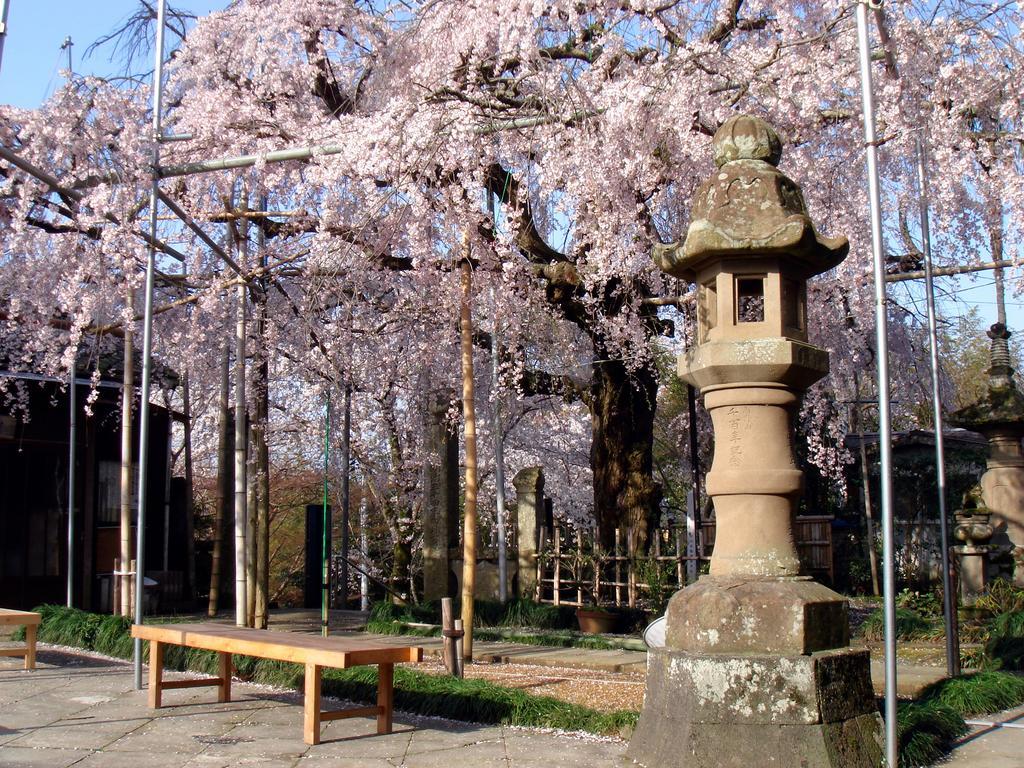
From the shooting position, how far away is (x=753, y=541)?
5125 millimetres

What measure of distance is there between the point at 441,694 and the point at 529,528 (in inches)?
281

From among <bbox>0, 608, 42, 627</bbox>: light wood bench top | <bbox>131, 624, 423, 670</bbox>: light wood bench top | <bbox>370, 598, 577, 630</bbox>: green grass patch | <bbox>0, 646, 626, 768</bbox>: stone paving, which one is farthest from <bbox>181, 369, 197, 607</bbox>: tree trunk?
<bbox>131, 624, 423, 670</bbox>: light wood bench top

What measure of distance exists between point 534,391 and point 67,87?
704 centimetres

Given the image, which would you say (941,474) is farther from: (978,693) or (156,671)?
(156,671)

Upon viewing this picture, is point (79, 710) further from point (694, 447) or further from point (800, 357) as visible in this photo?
point (694, 447)

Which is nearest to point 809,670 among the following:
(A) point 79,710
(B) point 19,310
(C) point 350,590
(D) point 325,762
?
(D) point 325,762

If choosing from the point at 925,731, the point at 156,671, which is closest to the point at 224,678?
the point at 156,671

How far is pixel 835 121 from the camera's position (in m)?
8.74

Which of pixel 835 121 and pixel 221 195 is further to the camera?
pixel 221 195

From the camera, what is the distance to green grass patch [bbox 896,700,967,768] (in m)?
5.03

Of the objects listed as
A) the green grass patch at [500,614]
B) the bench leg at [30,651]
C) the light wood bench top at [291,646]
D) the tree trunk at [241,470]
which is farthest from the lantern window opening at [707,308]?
the green grass patch at [500,614]

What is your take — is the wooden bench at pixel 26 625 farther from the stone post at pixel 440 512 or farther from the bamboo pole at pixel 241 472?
the stone post at pixel 440 512

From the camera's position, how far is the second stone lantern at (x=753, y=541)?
15.4 ft

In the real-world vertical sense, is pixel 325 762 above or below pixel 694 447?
below
